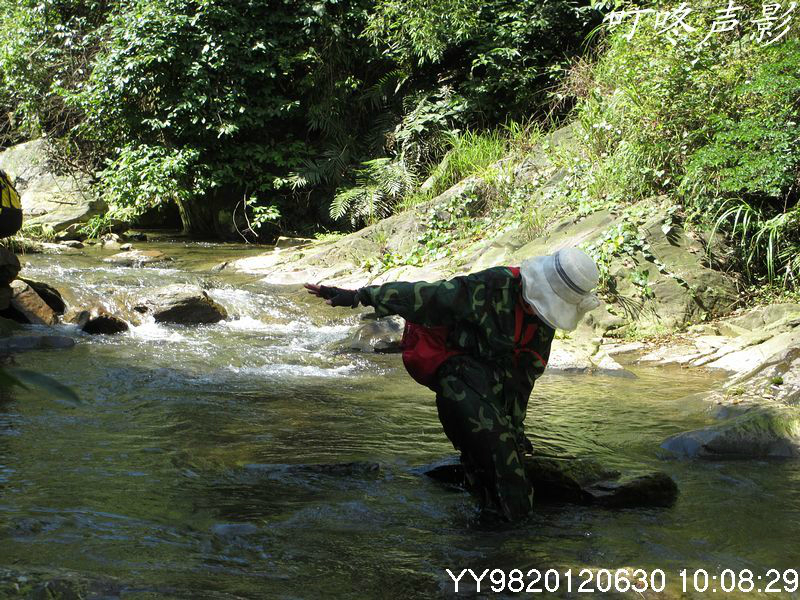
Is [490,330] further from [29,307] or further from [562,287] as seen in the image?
[29,307]

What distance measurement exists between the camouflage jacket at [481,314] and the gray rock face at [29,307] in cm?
760

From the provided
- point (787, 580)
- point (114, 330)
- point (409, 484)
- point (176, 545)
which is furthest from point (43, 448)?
point (114, 330)

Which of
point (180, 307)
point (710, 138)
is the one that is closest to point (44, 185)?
point (180, 307)

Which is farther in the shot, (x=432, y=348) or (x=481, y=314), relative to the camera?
(x=432, y=348)

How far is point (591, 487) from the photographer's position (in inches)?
171

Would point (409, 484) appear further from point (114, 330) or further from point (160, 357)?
point (114, 330)

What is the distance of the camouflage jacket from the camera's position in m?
3.71

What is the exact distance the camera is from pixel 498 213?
42.3ft

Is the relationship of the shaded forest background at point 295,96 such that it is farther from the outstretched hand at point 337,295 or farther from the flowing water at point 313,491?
the outstretched hand at point 337,295

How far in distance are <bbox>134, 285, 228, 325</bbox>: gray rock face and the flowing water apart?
8.11 ft

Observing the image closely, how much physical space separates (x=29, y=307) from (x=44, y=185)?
1072 cm

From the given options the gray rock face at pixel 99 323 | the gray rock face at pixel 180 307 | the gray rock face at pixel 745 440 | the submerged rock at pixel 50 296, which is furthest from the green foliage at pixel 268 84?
the gray rock face at pixel 745 440

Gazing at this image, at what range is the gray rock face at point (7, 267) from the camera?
31.7 feet

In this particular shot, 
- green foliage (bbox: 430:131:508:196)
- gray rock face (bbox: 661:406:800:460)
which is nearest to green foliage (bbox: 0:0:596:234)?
green foliage (bbox: 430:131:508:196)
